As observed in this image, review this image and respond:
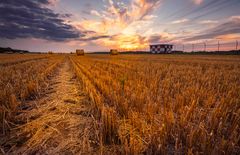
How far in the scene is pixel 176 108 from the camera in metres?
3.75

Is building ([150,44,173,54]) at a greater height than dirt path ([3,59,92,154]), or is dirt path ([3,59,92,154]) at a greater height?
building ([150,44,173,54])

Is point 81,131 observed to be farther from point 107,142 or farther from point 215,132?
point 215,132

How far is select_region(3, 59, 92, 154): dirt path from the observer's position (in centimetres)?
239

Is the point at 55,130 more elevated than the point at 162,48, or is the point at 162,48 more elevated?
the point at 162,48

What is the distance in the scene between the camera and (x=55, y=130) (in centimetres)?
294

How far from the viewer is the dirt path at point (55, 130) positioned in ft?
7.83

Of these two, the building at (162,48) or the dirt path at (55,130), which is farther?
the building at (162,48)

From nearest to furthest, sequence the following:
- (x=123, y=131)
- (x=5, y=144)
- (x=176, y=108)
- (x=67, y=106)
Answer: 1. (x=5, y=144)
2. (x=123, y=131)
3. (x=176, y=108)
4. (x=67, y=106)

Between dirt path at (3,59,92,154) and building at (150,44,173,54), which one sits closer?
dirt path at (3,59,92,154)

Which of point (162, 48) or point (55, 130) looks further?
point (162, 48)

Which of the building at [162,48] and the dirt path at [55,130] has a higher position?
the building at [162,48]

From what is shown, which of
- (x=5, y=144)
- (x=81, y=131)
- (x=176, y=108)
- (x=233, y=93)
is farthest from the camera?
(x=233, y=93)

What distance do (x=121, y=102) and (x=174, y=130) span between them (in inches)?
55.3

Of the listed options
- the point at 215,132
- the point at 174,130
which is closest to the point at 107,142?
the point at 174,130
